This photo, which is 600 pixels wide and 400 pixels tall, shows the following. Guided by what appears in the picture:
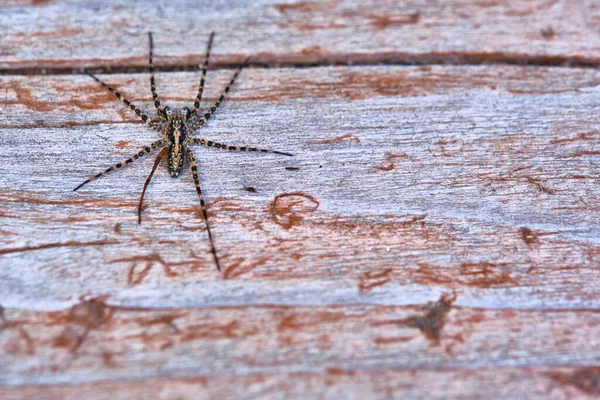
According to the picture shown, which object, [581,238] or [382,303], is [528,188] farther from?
[382,303]

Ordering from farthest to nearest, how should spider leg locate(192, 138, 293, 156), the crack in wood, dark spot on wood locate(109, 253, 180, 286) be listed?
1. the crack in wood
2. spider leg locate(192, 138, 293, 156)
3. dark spot on wood locate(109, 253, 180, 286)

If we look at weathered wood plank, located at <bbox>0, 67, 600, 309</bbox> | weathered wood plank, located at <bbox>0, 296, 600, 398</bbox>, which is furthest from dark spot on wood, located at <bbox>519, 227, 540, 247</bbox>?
weathered wood plank, located at <bbox>0, 296, 600, 398</bbox>

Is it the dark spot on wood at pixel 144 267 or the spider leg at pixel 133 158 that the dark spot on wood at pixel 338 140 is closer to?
the spider leg at pixel 133 158

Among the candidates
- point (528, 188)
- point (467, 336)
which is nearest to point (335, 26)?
point (528, 188)

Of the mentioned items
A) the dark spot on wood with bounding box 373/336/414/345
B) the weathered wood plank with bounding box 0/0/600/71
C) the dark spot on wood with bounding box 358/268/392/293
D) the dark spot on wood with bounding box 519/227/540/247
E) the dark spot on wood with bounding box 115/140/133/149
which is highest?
the weathered wood plank with bounding box 0/0/600/71

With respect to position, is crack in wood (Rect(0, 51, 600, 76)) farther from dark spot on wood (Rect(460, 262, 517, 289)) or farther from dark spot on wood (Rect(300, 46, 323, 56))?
dark spot on wood (Rect(460, 262, 517, 289))

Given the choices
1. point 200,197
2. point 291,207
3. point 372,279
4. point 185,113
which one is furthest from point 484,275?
point 185,113

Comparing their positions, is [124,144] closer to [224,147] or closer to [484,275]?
[224,147]
